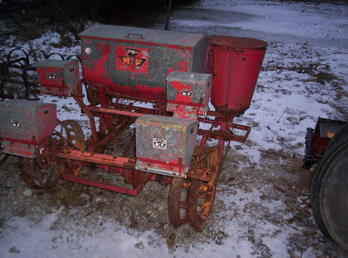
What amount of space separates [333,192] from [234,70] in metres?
1.96

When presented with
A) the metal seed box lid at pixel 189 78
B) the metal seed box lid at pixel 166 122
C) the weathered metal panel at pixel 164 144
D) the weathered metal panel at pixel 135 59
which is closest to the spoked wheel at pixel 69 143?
the weathered metal panel at pixel 135 59

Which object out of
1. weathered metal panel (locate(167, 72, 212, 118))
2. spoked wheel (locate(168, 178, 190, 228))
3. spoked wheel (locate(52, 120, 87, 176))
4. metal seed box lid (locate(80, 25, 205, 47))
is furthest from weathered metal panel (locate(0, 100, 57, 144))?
spoked wheel (locate(168, 178, 190, 228))

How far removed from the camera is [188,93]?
374 cm

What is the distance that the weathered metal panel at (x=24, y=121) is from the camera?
3648mm

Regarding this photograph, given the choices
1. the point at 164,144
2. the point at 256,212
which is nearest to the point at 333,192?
the point at 256,212

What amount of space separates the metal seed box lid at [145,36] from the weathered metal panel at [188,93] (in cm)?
66

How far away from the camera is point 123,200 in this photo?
443 cm

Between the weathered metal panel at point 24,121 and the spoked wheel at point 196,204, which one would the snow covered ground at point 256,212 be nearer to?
the spoked wheel at point 196,204

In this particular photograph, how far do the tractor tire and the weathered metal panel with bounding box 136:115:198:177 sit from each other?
4.60 ft

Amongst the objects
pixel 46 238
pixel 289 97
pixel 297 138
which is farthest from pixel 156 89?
pixel 289 97

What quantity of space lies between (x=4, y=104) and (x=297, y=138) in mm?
5117

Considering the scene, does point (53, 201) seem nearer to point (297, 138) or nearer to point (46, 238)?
point (46, 238)

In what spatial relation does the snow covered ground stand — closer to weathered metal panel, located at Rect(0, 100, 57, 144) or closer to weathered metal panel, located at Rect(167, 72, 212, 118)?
weathered metal panel, located at Rect(0, 100, 57, 144)

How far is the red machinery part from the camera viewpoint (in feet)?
14.0
